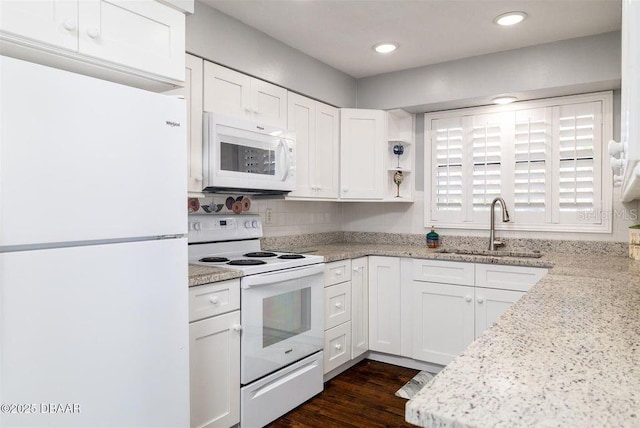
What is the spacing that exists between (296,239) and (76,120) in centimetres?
230

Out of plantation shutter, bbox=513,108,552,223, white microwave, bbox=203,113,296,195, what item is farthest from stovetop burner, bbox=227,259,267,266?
plantation shutter, bbox=513,108,552,223

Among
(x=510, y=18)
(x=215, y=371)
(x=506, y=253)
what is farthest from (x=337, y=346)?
(x=510, y=18)

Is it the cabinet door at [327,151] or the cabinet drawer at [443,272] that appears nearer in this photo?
the cabinet drawer at [443,272]

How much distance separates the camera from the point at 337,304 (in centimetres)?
307

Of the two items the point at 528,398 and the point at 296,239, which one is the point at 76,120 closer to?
the point at 528,398

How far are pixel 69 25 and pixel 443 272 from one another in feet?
8.65

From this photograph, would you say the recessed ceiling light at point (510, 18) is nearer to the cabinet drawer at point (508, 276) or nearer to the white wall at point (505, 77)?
the white wall at point (505, 77)

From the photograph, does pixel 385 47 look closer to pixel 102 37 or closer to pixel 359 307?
pixel 359 307

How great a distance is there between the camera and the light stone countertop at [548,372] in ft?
2.21

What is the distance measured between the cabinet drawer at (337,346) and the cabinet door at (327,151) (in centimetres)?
103

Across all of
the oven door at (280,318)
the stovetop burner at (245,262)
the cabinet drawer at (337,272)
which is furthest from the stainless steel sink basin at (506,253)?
the stovetop burner at (245,262)

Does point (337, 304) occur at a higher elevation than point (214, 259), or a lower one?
lower

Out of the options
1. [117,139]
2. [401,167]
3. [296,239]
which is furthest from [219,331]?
[401,167]

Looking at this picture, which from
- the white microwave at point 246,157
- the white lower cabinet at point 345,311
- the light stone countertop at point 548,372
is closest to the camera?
the light stone countertop at point 548,372
